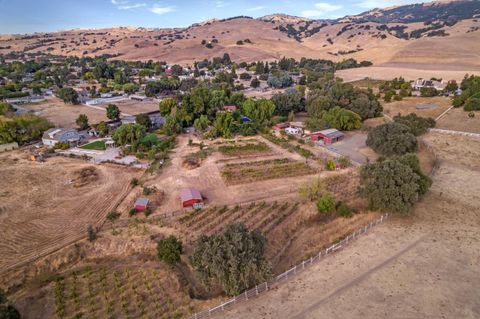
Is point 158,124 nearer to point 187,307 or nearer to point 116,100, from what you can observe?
point 116,100

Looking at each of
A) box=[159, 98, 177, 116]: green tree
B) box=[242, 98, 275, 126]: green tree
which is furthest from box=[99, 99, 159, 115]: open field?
box=[242, 98, 275, 126]: green tree

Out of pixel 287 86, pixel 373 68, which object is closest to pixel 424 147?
pixel 287 86

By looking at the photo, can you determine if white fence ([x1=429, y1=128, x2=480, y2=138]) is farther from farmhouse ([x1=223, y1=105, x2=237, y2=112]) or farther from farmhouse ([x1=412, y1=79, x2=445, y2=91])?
farmhouse ([x1=412, y1=79, x2=445, y2=91])

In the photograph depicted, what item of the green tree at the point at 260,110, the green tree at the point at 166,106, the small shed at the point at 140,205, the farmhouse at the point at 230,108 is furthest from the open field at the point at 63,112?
the small shed at the point at 140,205

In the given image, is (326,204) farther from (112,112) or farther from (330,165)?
(112,112)

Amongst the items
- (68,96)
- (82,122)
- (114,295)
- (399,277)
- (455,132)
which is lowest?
(114,295)

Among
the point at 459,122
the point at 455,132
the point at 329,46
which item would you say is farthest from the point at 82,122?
the point at 329,46
